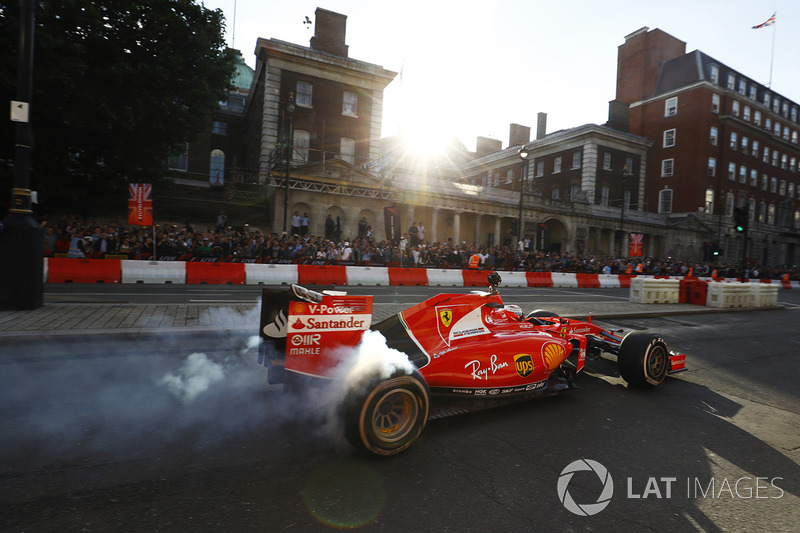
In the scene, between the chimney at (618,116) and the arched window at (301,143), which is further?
the chimney at (618,116)

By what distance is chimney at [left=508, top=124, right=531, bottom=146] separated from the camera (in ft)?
197

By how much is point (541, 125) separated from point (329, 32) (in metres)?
33.7

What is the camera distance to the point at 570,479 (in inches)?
130

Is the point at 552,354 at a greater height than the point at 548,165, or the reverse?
the point at 548,165

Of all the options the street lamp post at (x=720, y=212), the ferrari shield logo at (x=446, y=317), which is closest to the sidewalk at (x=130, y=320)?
the ferrari shield logo at (x=446, y=317)

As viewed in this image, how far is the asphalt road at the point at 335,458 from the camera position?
2709mm

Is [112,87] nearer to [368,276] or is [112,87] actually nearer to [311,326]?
[368,276]

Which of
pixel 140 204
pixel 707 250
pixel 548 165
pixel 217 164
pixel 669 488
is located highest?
pixel 548 165

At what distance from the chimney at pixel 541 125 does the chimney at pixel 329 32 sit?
1254 inches

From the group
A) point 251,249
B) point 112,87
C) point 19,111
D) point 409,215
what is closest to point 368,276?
point 251,249

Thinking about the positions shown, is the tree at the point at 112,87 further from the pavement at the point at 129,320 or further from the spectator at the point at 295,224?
the pavement at the point at 129,320

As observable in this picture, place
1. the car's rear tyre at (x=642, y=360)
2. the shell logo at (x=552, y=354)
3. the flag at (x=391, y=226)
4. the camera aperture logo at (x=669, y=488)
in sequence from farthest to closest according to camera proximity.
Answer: the flag at (x=391, y=226)
the car's rear tyre at (x=642, y=360)
the shell logo at (x=552, y=354)
the camera aperture logo at (x=669, y=488)

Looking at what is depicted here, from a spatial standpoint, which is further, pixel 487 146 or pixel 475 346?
pixel 487 146

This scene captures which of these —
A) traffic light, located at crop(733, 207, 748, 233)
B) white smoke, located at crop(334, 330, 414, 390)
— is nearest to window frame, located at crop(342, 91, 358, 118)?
traffic light, located at crop(733, 207, 748, 233)
